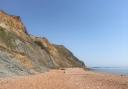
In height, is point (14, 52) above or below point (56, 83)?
above

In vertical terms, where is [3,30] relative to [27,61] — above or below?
above

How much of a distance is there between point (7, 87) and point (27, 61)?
28.1m

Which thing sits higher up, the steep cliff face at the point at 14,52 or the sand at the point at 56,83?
the steep cliff face at the point at 14,52

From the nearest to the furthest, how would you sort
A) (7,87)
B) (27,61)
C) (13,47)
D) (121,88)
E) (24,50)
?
1. (7,87)
2. (121,88)
3. (27,61)
4. (13,47)
5. (24,50)

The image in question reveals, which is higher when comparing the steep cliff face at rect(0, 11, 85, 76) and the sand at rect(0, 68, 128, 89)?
the steep cliff face at rect(0, 11, 85, 76)

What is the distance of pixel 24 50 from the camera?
59.5m

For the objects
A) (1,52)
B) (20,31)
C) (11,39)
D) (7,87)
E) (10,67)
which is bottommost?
(7,87)

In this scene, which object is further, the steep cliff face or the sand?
the steep cliff face

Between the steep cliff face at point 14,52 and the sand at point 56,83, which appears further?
the steep cliff face at point 14,52

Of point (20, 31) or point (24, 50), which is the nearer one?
point (24, 50)

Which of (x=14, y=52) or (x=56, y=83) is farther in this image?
(x=14, y=52)

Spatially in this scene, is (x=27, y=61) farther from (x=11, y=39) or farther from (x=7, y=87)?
(x=7, y=87)

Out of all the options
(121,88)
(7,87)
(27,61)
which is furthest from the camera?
(27,61)

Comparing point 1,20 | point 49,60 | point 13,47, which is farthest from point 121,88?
point 49,60
